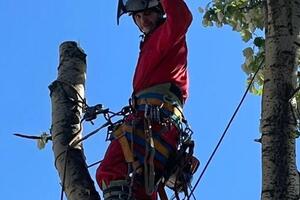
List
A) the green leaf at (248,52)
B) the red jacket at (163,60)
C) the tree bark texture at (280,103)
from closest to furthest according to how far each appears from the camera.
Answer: the tree bark texture at (280,103) → the red jacket at (163,60) → the green leaf at (248,52)

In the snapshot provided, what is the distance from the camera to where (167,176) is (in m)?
3.95

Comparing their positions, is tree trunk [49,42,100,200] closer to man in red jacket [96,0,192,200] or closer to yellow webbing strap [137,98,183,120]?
man in red jacket [96,0,192,200]

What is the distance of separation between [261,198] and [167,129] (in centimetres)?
106

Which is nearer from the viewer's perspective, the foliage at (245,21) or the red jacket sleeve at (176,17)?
the red jacket sleeve at (176,17)

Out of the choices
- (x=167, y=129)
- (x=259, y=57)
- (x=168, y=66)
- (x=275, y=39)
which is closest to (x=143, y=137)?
(x=167, y=129)

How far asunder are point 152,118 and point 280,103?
2.81 feet

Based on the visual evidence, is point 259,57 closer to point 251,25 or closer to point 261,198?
point 251,25

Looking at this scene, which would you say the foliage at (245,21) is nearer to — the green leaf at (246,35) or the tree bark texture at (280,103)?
the green leaf at (246,35)

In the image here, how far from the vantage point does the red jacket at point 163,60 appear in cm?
398

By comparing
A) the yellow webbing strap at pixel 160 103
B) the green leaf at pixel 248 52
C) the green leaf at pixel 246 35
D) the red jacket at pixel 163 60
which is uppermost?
the green leaf at pixel 246 35

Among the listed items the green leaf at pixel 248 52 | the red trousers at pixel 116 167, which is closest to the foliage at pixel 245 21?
the green leaf at pixel 248 52

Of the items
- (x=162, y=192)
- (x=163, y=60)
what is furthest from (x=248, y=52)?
(x=162, y=192)

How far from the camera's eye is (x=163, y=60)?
4.07m

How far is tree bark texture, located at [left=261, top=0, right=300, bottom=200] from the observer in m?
2.99
